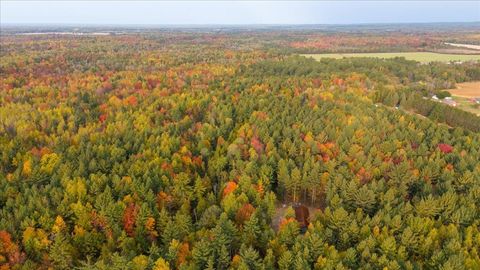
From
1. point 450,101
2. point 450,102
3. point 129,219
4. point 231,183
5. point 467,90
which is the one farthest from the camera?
point 467,90

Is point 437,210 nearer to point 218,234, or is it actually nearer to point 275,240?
point 275,240

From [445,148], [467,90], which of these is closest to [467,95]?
[467,90]

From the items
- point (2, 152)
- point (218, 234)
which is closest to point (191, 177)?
point (218, 234)

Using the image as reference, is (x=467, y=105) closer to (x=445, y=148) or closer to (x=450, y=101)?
(x=450, y=101)

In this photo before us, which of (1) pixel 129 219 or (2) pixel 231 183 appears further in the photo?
(2) pixel 231 183

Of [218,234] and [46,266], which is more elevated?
[218,234]

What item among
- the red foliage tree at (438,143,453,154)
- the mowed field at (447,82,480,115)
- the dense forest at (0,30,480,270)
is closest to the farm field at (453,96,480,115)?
the mowed field at (447,82,480,115)

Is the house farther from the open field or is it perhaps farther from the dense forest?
the dense forest
